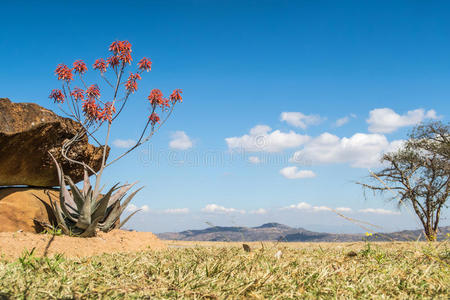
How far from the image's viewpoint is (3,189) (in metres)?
7.86

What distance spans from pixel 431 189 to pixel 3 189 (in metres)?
16.1

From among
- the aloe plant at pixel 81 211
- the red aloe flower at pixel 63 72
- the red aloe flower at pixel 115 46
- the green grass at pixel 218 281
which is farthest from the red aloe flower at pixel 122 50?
the green grass at pixel 218 281

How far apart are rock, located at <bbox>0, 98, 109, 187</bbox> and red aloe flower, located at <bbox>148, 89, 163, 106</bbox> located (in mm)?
1834

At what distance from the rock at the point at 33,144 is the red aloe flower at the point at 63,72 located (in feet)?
3.99

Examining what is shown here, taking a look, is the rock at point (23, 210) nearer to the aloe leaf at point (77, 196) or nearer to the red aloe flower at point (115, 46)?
the aloe leaf at point (77, 196)

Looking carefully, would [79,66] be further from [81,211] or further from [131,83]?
[81,211]

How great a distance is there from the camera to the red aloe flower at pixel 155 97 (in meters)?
8.87

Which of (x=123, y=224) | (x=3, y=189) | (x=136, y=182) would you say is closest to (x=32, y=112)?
(x=3, y=189)

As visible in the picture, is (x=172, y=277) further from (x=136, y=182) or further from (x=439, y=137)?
(x=439, y=137)

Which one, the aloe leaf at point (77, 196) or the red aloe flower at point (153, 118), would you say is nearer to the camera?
the aloe leaf at point (77, 196)

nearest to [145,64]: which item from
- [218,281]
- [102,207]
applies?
[102,207]

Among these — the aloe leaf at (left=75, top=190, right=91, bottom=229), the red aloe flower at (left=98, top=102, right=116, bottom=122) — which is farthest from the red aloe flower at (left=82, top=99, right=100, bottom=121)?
the aloe leaf at (left=75, top=190, right=91, bottom=229)

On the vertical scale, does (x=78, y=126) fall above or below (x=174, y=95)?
below

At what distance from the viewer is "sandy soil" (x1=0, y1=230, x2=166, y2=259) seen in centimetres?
541
